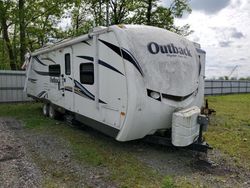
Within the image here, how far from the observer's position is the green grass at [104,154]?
4.58 metres

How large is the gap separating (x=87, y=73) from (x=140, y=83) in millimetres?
1966

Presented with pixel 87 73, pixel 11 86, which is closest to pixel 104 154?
pixel 87 73

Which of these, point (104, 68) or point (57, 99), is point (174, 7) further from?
point (104, 68)

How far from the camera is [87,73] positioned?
22.2 ft

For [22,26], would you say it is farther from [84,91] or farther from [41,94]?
[84,91]

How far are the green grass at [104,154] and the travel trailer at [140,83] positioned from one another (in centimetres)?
45

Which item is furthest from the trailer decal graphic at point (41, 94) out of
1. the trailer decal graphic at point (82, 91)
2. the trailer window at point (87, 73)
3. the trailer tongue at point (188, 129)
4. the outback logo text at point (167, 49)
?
the trailer tongue at point (188, 129)

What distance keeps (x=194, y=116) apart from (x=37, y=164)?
312 centimetres

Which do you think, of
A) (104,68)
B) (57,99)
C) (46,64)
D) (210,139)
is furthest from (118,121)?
(46,64)

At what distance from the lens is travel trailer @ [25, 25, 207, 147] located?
209 inches

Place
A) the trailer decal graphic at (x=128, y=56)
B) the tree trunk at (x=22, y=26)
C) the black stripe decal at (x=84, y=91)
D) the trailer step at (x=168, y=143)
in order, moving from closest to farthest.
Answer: the trailer decal graphic at (x=128, y=56) < the trailer step at (x=168, y=143) < the black stripe decal at (x=84, y=91) < the tree trunk at (x=22, y=26)

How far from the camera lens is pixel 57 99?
29.7 ft

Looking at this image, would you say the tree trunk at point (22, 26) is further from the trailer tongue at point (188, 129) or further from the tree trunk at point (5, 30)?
the trailer tongue at point (188, 129)

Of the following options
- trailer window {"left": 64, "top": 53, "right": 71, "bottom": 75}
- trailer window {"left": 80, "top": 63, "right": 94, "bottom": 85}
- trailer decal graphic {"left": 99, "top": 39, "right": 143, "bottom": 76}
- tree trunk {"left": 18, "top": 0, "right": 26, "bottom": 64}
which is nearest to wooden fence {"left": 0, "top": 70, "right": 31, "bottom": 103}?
tree trunk {"left": 18, "top": 0, "right": 26, "bottom": 64}
